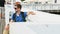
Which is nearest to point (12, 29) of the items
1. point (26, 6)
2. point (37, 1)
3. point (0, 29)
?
point (26, 6)

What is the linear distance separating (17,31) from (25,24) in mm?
48

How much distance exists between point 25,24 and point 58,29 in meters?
0.14

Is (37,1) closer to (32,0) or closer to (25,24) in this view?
(32,0)

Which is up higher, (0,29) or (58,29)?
(58,29)

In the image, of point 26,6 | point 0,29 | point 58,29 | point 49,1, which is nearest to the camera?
point 58,29

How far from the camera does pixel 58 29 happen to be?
1.74ft

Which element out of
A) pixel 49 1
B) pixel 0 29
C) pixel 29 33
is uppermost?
pixel 49 1

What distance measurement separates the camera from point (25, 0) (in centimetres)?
345

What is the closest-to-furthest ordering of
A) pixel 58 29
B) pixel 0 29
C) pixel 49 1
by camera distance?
pixel 58 29, pixel 49 1, pixel 0 29

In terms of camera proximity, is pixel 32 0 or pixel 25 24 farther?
pixel 32 0

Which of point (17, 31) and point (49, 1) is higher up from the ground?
point (49, 1)

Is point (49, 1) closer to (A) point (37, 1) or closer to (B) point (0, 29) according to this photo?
(A) point (37, 1)

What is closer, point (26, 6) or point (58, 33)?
point (58, 33)

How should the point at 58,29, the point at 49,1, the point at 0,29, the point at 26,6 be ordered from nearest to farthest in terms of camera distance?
the point at 58,29 < the point at 26,6 < the point at 49,1 < the point at 0,29
